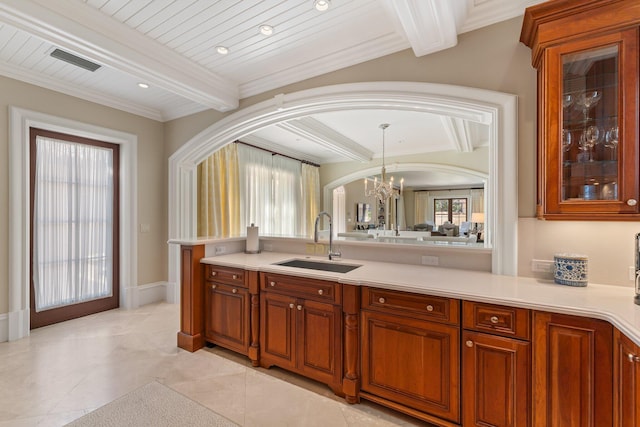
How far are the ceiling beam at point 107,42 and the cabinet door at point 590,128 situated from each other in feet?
9.76

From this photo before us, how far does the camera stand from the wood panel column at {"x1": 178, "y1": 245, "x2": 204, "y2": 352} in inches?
112

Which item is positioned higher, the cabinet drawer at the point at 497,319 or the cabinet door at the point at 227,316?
the cabinet drawer at the point at 497,319

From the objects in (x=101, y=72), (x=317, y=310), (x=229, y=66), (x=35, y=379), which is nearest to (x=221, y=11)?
(x=229, y=66)

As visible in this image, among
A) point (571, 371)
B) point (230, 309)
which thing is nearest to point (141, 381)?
point (230, 309)

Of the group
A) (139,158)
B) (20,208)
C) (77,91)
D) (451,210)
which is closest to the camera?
(20,208)

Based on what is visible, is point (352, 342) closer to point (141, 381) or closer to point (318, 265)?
point (318, 265)

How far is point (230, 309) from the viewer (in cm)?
270

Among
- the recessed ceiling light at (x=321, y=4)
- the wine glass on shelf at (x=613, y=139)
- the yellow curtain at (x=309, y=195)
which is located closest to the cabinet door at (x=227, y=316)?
the recessed ceiling light at (x=321, y=4)

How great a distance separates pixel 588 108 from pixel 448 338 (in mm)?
1591

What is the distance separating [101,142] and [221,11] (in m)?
2.87

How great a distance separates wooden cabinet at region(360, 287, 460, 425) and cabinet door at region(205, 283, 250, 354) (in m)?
1.14

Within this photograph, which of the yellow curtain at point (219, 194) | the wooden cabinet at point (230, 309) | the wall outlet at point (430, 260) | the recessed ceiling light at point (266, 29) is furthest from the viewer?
the yellow curtain at point (219, 194)

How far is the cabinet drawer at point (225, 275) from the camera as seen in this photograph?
262 centimetres

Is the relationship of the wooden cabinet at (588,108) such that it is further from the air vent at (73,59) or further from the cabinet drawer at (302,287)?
the air vent at (73,59)
